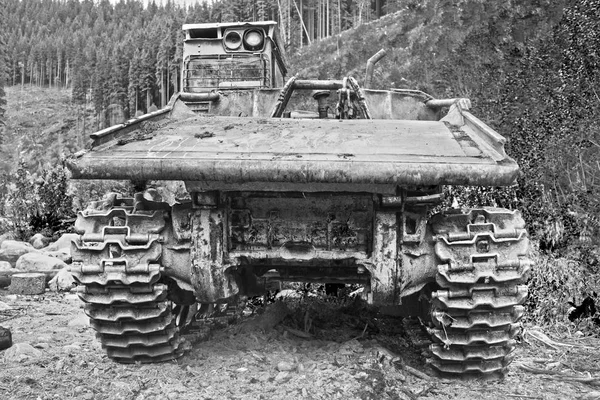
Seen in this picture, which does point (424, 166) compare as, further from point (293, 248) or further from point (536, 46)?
point (536, 46)

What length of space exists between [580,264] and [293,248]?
3.55 metres

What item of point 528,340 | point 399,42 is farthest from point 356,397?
point 399,42

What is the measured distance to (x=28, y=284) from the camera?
7434mm

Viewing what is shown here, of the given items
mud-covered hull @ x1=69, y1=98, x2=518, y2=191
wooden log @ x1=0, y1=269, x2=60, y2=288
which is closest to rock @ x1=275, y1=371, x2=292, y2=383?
mud-covered hull @ x1=69, y1=98, x2=518, y2=191

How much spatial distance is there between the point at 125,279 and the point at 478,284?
6.30 feet

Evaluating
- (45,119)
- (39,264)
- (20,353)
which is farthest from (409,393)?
(45,119)

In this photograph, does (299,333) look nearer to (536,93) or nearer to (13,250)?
(536,93)

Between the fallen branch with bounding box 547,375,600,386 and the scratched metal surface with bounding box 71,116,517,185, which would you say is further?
the fallen branch with bounding box 547,375,600,386

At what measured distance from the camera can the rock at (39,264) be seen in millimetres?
8562

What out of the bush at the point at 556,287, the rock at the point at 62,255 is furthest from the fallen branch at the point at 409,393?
the rock at the point at 62,255

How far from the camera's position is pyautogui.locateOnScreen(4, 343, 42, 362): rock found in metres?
4.25

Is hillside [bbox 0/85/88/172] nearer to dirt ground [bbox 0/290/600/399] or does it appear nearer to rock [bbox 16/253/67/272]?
rock [bbox 16/253/67/272]

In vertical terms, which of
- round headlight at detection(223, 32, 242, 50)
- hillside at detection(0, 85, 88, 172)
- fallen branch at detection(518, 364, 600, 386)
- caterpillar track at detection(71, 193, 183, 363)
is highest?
round headlight at detection(223, 32, 242, 50)

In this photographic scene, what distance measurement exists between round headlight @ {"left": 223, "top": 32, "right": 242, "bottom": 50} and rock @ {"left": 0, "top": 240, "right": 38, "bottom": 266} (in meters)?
4.39
